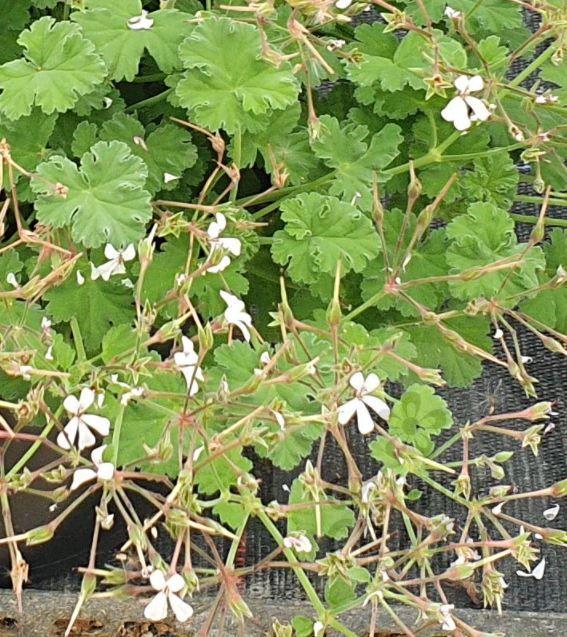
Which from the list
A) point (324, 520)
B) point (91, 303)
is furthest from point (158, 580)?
point (91, 303)

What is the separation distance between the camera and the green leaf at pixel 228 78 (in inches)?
31.9

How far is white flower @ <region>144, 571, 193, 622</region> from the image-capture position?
1.89 ft

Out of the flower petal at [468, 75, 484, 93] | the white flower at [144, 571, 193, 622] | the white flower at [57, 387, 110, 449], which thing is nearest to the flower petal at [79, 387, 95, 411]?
the white flower at [57, 387, 110, 449]

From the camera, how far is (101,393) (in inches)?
25.2

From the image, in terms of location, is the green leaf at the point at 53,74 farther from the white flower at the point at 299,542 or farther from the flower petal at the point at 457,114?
the white flower at the point at 299,542

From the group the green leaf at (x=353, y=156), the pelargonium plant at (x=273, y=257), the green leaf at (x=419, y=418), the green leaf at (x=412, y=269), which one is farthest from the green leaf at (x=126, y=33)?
the green leaf at (x=419, y=418)

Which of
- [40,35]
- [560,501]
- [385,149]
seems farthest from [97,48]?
[560,501]

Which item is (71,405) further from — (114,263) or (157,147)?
(157,147)

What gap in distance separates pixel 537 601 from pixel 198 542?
1.40 feet

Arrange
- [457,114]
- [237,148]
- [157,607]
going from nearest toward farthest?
[157,607]
[457,114]
[237,148]

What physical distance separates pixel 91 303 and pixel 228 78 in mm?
229

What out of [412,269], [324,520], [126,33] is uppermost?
[126,33]

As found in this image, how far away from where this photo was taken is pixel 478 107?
71cm

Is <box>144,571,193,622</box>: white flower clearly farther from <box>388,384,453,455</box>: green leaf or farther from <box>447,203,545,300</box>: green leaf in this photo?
<box>447,203,545,300</box>: green leaf
